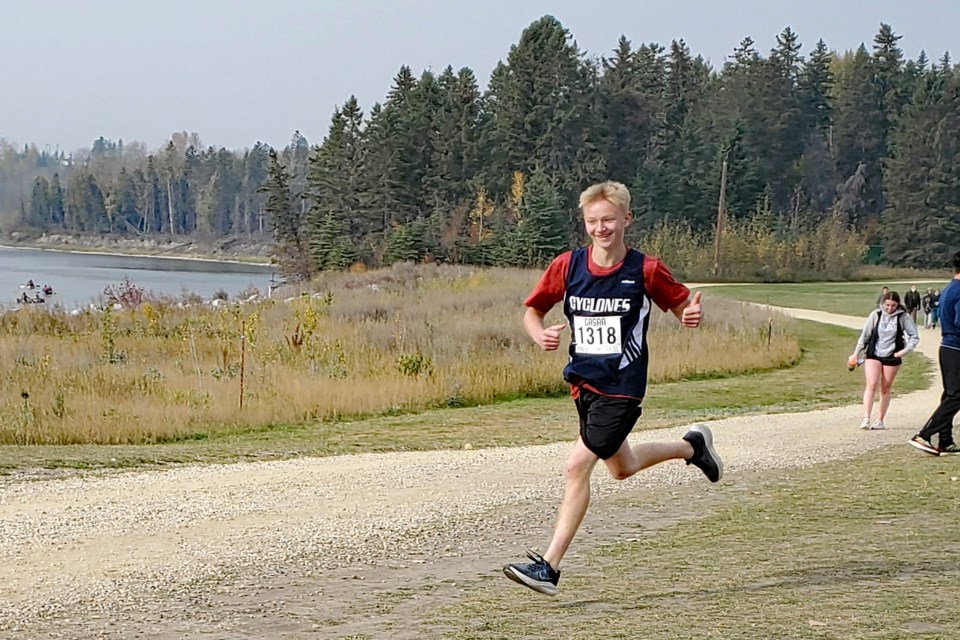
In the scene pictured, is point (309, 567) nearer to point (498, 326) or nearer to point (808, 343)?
point (498, 326)

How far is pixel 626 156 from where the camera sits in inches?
3310

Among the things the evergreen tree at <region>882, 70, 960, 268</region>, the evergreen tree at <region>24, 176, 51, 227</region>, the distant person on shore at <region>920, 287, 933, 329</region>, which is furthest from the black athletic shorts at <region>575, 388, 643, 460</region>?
the evergreen tree at <region>24, 176, 51, 227</region>

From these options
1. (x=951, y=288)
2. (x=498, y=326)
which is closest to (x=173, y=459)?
(x=951, y=288)

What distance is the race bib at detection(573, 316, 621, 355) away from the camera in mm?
5840

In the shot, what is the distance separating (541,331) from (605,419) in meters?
0.59

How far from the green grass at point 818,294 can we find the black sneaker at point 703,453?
120 feet

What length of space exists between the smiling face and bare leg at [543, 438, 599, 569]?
106 centimetres

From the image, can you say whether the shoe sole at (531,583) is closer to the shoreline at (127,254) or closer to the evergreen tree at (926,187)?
the evergreen tree at (926,187)

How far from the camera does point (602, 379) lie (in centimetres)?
587

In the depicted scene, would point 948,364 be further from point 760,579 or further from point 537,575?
point 537,575

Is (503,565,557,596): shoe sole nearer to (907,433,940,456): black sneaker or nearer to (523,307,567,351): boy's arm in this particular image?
(523,307,567,351): boy's arm

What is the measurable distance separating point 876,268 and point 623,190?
76287 millimetres

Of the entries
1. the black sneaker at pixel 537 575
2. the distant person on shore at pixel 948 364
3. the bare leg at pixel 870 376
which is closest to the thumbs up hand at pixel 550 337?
the black sneaker at pixel 537 575

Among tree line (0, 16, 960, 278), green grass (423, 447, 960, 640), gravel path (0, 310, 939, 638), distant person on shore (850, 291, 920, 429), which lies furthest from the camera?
tree line (0, 16, 960, 278)
